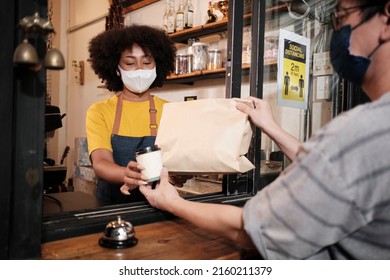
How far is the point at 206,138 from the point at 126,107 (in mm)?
1054

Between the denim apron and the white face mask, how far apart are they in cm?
14

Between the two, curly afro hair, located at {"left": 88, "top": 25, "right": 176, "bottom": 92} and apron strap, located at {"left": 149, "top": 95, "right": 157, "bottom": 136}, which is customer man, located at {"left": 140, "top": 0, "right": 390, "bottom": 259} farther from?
curly afro hair, located at {"left": 88, "top": 25, "right": 176, "bottom": 92}

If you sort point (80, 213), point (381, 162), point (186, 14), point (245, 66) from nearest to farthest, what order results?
1. point (381, 162)
2. point (80, 213)
3. point (245, 66)
4. point (186, 14)

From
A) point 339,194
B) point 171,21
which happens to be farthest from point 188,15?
point 339,194

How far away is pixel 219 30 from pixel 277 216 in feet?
8.24

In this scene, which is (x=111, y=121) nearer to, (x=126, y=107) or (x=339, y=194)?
(x=126, y=107)

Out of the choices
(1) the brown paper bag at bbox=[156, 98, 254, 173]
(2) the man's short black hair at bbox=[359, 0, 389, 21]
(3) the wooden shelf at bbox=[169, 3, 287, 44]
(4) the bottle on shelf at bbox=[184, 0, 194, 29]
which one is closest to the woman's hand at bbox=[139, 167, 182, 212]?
(1) the brown paper bag at bbox=[156, 98, 254, 173]

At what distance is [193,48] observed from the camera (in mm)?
3205

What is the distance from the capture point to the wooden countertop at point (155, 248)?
3.26 ft

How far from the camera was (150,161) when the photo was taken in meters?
1.17

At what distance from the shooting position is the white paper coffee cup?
116cm

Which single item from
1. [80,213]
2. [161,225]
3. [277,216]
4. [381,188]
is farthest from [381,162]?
[80,213]

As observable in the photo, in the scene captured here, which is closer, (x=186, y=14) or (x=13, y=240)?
(x=13, y=240)

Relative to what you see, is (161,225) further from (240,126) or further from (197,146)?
(240,126)
